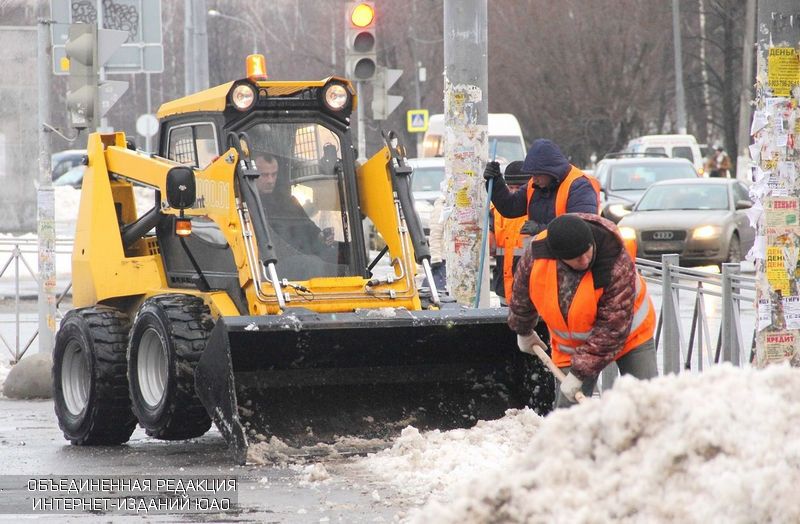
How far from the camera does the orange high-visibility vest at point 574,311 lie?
22.2ft

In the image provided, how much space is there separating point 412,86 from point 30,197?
2408 cm

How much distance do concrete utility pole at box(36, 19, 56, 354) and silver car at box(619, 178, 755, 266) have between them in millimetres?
10120

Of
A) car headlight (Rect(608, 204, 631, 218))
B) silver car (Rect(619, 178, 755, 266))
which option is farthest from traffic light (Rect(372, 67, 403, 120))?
car headlight (Rect(608, 204, 631, 218))

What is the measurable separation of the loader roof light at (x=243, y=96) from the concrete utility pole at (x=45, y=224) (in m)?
3.92

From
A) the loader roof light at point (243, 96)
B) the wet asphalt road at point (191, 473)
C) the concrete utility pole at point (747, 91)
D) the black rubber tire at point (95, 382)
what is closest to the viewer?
the wet asphalt road at point (191, 473)

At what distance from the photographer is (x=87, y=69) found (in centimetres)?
1245

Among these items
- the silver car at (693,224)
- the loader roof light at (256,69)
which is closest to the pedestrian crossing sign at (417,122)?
the silver car at (693,224)

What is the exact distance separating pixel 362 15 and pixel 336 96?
4.33 meters

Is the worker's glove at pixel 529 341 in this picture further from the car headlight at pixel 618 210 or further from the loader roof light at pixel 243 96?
the car headlight at pixel 618 210

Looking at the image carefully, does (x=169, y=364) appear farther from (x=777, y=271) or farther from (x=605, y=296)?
(x=777, y=271)

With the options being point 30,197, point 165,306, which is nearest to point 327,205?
point 165,306

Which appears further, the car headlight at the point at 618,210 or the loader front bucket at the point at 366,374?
the car headlight at the point at 618,210

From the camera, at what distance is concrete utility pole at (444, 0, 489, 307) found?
10312 mm

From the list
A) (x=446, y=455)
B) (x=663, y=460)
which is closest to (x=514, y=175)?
(x=446, y=455)
